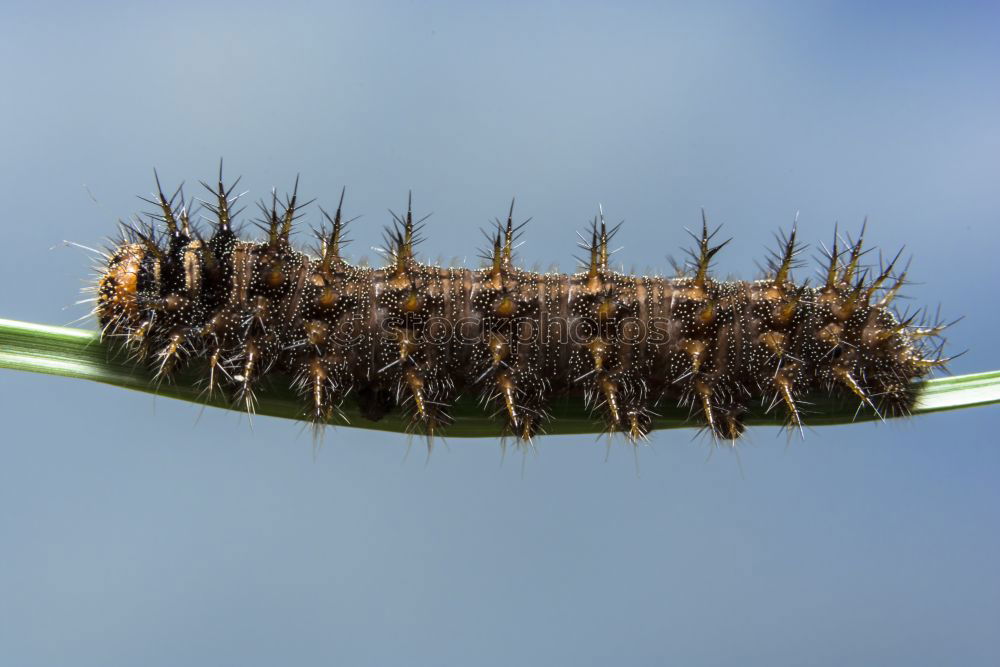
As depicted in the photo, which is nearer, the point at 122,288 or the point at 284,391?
the point at 122,288

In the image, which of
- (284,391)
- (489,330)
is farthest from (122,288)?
(489,330)

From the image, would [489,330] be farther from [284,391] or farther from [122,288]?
[122,288]

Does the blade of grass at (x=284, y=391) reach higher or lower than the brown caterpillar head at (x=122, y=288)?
lower

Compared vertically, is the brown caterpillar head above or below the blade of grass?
above

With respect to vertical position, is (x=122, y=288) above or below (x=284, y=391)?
above
